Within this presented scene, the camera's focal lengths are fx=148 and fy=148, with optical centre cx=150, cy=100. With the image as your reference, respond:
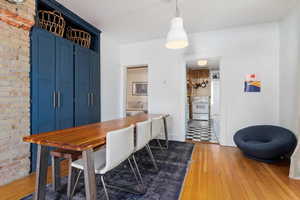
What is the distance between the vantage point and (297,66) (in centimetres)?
232

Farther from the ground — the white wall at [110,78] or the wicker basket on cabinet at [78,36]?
the wicker basket on cabinet at [78,36]

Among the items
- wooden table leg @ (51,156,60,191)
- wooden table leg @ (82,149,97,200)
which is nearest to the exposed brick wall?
wooden table leg @ (51,156,60,191)

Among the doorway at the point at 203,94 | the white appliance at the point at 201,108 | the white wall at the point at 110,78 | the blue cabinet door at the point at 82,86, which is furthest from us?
the white appliance at the point at 201,108

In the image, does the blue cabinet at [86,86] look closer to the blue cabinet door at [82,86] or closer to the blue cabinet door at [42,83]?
the blue cabinet door at [82,86]

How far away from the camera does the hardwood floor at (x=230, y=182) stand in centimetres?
167

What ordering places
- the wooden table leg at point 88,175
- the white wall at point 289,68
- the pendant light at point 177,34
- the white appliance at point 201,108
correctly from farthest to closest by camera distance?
the white appliance at point 201,108 < the white wall at point 289,68 < the pendant light at point 177,34 < the wooden table leg at point 88,175

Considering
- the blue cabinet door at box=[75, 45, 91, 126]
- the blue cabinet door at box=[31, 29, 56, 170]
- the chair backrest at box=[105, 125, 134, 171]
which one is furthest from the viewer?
the blue cabinet door at box=[75, 45, 91, 126]

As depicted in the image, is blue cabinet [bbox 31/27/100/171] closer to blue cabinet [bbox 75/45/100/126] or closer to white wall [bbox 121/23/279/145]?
blue cabinet [bbox 75/45/100/126]

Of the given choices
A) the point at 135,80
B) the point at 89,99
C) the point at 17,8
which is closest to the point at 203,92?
the point at 135,80

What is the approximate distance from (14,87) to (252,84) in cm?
425

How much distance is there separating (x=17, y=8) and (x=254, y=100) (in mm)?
4429

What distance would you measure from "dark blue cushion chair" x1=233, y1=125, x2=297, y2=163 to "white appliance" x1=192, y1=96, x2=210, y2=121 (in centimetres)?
418

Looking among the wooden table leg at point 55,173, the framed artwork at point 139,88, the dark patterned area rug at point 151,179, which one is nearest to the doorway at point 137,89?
the framed artwork at point 139,88

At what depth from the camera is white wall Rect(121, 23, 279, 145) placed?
3.15 metres
